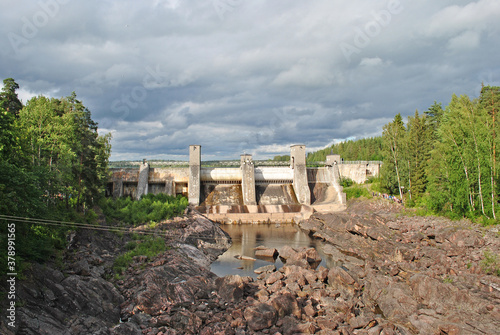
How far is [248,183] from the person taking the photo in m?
46.9

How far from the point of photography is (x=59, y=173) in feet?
72.5

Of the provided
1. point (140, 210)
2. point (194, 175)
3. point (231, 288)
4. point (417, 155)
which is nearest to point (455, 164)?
point (417, 155)

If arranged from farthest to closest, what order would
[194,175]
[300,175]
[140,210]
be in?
[300,175] → [194,175] → [140,210]

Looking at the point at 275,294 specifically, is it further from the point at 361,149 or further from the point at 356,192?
the point at 361,149

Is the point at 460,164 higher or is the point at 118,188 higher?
the point at 460,164

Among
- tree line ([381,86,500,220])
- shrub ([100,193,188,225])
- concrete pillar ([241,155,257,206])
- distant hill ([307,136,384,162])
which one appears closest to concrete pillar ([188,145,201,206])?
shrub ([100,193,188,225])

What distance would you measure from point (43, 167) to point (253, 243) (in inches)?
841

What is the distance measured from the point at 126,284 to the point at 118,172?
32.4 m

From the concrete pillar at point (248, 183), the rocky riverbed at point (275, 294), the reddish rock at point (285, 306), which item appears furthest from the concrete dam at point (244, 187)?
the reddish rock at point (285, 306)

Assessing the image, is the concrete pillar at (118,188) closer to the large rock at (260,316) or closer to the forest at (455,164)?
the large rock at (260,316)

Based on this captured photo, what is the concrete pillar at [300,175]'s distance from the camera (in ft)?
155

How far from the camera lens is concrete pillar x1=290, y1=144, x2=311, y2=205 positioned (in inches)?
1864

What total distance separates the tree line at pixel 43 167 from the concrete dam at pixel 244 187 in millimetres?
8896

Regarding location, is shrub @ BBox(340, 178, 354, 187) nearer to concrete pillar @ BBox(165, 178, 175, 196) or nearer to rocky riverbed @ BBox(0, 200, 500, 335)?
rocky riverbed @ BBox(0, 200, 500, 335)
